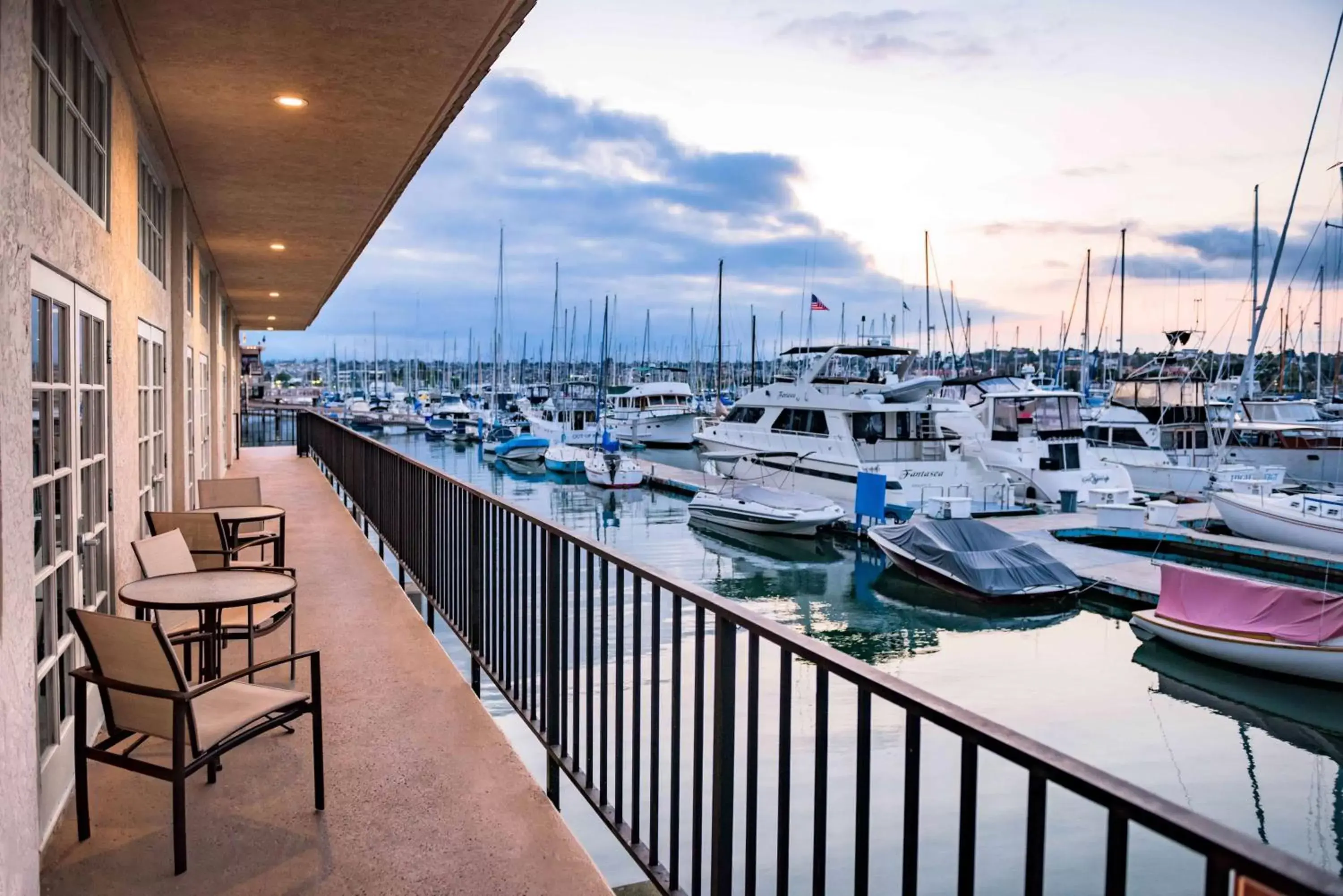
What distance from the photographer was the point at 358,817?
3102mm

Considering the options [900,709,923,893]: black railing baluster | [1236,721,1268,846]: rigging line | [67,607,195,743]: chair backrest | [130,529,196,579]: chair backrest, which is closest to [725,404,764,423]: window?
[1236,721,1268,846]: rigging line

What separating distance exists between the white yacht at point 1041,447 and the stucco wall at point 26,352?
71.8 feet

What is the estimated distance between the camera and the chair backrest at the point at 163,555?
4.08 meters

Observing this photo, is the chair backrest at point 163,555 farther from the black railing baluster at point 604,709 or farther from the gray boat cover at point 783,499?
the gray boat cover at point 783,499

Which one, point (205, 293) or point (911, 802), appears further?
point (205, 293)

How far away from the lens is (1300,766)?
30.8ft

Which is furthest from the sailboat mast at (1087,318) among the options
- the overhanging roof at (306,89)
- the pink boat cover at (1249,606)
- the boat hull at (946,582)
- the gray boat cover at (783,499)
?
the overhanging roof at (306,89)

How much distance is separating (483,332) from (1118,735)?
9124 cm

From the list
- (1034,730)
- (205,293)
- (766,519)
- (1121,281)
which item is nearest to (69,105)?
(205,293)

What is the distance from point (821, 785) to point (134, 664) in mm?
Result: 2109

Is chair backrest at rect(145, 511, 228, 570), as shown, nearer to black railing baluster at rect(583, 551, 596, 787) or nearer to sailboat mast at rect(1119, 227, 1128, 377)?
black railing baluster at rect(583, 551, 596, 787)

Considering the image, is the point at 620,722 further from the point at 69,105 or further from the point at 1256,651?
the point at 1256,651

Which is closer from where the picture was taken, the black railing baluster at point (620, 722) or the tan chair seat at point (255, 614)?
the black railing baluster at point (620, 722)

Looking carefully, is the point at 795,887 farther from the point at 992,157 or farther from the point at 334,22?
the point at 992,157
